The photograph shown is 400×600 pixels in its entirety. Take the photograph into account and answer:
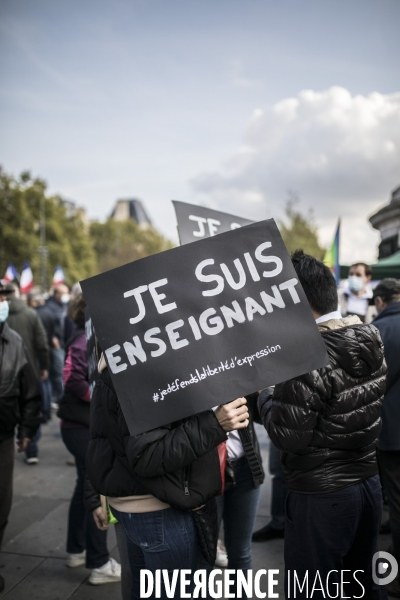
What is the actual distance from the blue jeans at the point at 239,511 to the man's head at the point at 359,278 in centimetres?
351

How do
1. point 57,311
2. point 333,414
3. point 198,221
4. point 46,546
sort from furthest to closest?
point 57,311 → point 46,546 → point 198,221 → point 333,414

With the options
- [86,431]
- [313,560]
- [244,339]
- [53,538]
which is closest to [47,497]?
[53,538]

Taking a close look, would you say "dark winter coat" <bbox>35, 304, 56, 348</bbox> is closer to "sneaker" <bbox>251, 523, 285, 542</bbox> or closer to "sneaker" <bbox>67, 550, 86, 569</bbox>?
"sneaker" <bbox>67, 550, 86, 569</bbox>

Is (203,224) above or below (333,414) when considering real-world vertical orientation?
above

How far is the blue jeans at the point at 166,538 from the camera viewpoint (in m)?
1.97

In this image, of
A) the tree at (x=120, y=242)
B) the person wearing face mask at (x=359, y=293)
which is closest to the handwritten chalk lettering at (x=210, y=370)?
the person wearing face mask at (x=359, y=293)

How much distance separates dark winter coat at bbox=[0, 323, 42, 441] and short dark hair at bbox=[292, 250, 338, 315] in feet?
7.39

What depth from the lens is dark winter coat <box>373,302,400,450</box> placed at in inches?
130

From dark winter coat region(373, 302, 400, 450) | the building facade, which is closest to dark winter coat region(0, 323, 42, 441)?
dark winter coat region(373, 302, 400, 450)

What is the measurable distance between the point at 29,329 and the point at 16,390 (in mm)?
3130

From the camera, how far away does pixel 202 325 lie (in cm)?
185

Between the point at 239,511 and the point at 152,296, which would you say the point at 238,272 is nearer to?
the point at 152,296

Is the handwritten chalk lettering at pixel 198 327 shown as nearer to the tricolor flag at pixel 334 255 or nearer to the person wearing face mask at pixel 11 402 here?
the person wearing face mask at pixel 11 402

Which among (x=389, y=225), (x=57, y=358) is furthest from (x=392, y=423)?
(x=389, y=225)
